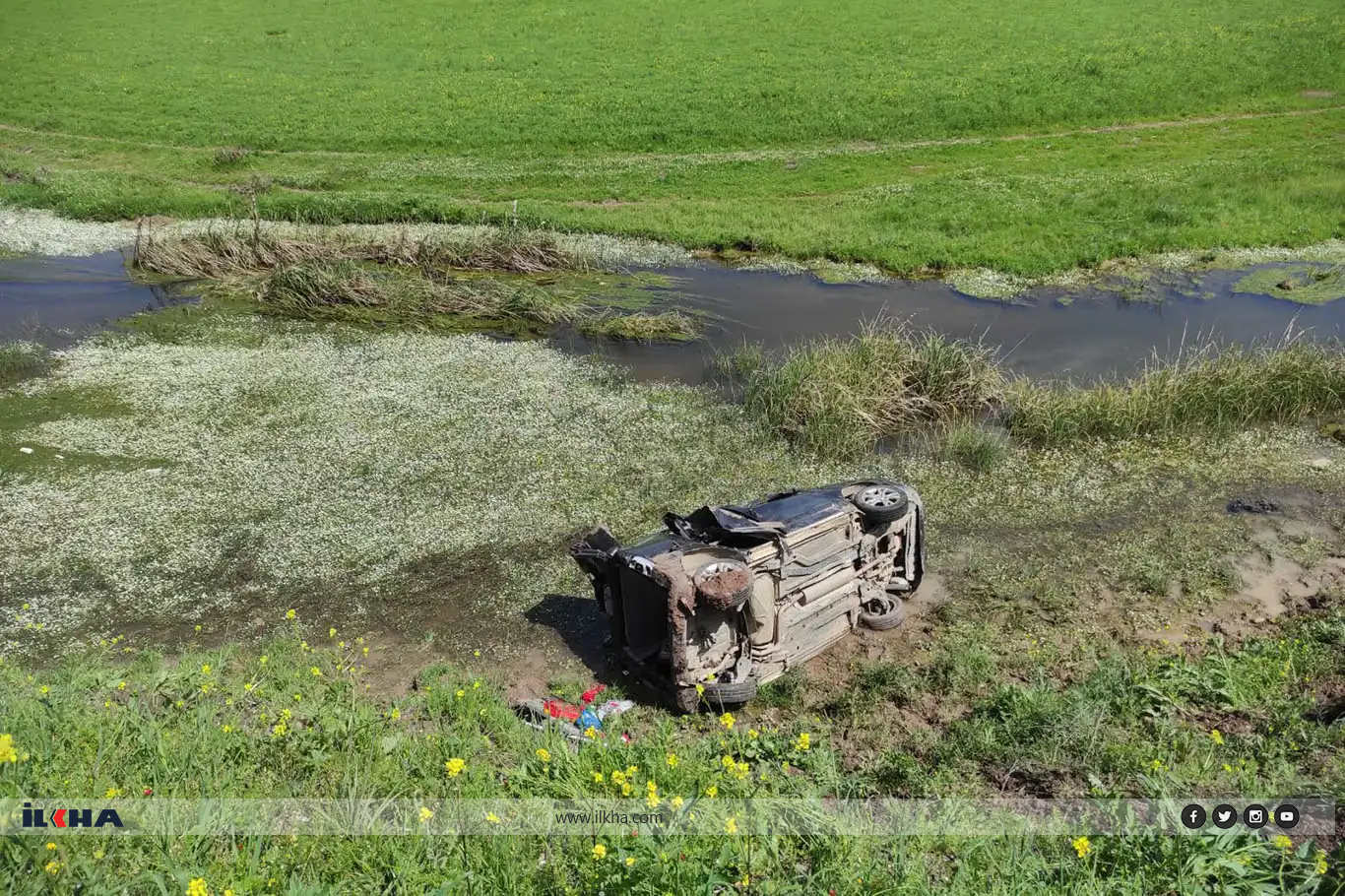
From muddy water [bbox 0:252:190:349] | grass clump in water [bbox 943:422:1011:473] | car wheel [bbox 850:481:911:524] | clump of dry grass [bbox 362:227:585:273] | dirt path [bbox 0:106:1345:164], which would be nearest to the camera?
car wheel [bbox 850:481:911:524]

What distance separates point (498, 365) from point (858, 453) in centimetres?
→ 770

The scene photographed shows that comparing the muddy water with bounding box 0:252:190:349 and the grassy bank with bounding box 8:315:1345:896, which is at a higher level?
the muddy water with bounding box 0:252:190:349

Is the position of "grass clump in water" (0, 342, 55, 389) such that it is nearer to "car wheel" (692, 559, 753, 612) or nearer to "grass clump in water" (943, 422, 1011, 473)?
"car wheel" (692, 559, 753, 612)

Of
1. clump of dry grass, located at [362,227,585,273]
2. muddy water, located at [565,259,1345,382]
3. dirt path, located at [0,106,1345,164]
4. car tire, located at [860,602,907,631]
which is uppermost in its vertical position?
dirt path, located at [0,106,1345,164]

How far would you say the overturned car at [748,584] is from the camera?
8.77 meters

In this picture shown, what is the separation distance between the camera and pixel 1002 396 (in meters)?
15.9

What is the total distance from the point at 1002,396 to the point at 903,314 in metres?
4.72

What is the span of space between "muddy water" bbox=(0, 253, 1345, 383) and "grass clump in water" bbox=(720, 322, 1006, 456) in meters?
2.00

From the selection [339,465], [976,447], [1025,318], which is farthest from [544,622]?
[1025,318]

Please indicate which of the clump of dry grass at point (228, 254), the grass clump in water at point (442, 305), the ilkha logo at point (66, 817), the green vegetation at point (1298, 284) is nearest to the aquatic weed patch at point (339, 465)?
the grass clump in water at point (442, 305)

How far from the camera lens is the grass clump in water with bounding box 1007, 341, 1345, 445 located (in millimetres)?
15039

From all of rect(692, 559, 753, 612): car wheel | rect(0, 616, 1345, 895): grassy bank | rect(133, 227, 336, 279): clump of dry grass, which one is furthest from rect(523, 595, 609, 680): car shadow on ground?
rect(133, 227, 336, 279): clump of dry grass

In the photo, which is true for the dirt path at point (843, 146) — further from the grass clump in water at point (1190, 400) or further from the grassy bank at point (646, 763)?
the grassy bank at point (646, 763)

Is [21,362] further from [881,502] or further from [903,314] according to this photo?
[903,314]
